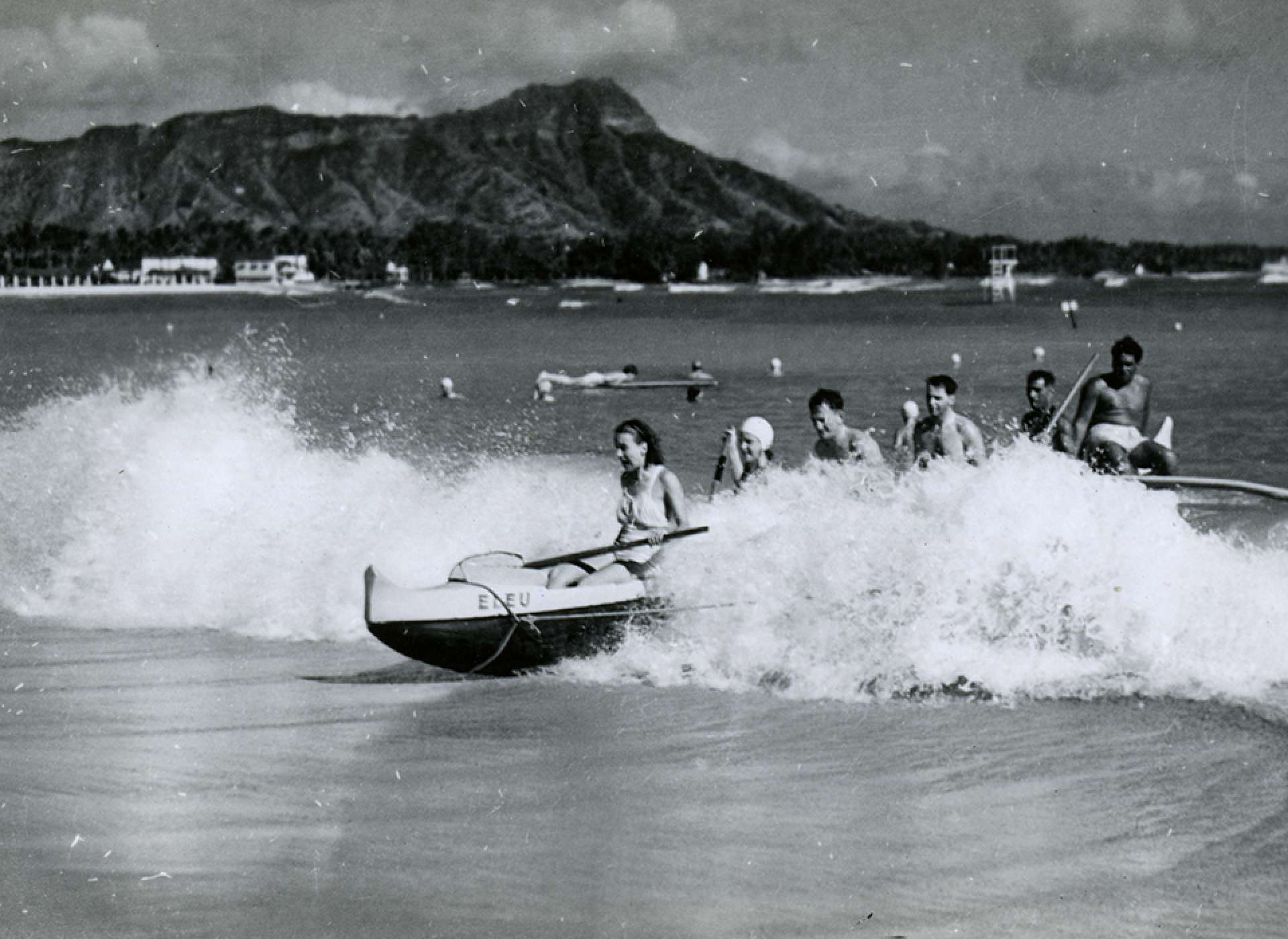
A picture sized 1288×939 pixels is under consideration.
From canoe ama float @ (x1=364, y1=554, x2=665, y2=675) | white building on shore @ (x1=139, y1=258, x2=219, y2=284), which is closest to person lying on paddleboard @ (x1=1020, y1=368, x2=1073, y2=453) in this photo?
A: canoe ama float @ (x1=364, y1=554, x2=665, y2=675)

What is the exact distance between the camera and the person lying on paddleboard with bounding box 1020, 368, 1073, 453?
1025 cm

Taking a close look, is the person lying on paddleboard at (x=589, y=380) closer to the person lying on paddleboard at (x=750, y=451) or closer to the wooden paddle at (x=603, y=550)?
the person lying on paddleboard at (x=750, y=451)

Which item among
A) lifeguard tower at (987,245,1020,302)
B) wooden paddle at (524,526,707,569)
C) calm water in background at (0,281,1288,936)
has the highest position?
lifeguard tower at (987,245,1020,302)

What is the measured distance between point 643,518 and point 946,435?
2.02m

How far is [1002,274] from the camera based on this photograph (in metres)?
81.6

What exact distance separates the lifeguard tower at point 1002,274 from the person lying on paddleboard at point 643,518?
6188 centimetres

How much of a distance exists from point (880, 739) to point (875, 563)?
4.93ft

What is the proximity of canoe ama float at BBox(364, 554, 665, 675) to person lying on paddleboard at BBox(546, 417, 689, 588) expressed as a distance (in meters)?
0.13

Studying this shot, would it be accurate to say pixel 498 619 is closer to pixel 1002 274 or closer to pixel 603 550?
pixel 603 550

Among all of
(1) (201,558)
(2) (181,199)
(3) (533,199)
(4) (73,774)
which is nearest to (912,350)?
(3) (533,199)

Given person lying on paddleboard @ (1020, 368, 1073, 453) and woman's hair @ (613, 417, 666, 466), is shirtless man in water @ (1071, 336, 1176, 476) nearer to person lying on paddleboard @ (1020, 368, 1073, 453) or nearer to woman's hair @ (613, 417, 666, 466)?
person lying on paddleboard @ (1020, 368, 1073, 453)

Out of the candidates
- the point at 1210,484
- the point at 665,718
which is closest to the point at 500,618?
the point at 665,718

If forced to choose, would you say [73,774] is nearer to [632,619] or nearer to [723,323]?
[632,619]

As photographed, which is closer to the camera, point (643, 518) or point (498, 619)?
point (498, 619)
